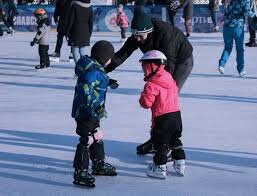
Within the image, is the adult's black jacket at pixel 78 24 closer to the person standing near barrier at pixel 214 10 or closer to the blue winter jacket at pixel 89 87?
the blue winter jacket at pixel 89 87

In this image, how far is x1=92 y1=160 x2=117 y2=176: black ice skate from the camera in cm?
471

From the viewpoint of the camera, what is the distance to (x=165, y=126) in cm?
463

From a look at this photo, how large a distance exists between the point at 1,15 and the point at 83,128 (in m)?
17.1

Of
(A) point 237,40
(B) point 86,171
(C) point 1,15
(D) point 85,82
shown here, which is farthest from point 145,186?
(C) point 1,15

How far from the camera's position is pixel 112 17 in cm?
2256

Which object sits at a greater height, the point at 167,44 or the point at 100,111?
the point at 167,44

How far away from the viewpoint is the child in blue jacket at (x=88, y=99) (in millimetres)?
4379

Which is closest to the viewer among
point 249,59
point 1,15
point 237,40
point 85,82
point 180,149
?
point 85,82

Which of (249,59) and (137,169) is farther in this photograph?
(249,59)

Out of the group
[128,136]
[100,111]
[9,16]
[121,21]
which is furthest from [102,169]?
[9,16]

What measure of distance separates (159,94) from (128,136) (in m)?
1.51

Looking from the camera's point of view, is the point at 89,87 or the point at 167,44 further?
the point at 167,44

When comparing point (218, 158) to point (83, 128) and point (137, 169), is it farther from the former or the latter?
point (83, 128)

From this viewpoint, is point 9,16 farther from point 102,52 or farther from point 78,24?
point 102,52
